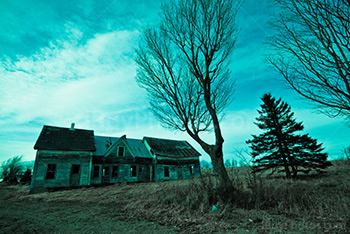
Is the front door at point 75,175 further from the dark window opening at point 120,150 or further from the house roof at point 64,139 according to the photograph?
the dark window opening at point 120,150

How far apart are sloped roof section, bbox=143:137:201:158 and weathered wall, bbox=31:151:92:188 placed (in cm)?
865

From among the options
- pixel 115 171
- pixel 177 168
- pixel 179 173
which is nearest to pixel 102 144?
pixel 115 171

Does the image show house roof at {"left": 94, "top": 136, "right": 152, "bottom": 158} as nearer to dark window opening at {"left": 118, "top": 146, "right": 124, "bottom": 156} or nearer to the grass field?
dark window opening at {"left": 118, "top": 146, "right": 124, "bottom": 156}

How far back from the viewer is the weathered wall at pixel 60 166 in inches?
608

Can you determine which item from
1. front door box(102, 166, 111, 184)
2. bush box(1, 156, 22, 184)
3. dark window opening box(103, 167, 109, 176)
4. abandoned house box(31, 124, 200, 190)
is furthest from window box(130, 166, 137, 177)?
bush box(1, 156, 22, 184)

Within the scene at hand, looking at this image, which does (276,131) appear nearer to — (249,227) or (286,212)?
(286,212)

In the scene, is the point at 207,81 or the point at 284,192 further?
the point at 207,81

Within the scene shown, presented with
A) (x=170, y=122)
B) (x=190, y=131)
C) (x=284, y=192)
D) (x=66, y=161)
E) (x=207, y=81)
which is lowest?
(x=284, y=192)

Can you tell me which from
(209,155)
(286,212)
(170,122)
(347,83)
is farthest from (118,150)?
(347,83)

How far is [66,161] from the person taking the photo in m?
16.7

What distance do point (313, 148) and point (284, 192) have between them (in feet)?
38.7

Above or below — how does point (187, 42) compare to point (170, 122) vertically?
above

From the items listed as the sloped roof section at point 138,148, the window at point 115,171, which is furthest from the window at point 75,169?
the sloped roof section at point 138,148

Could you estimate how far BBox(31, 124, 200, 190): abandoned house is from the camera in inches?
631
